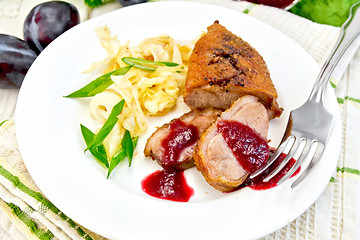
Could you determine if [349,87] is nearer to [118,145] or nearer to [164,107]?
[164,107]

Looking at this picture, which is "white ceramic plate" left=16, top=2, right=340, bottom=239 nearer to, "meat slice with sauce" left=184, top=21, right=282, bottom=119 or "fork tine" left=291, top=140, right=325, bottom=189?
"fork tine" left=291, top=140, right=325, bottom=189

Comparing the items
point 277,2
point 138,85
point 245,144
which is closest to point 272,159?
point 245,144

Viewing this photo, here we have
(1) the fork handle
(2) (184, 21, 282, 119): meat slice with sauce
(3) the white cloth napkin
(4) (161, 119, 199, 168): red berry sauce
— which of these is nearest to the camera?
(3) the white cloth napkin

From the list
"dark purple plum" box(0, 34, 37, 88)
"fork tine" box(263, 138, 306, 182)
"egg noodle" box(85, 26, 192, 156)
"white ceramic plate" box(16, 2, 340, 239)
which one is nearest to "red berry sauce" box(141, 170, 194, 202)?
"white ceramic plate" box(16, 2, 340, 239)

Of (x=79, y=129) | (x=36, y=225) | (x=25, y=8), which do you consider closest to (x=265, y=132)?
(x=79, y=129)

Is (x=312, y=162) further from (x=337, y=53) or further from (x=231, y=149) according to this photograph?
(x=337, y=53)
